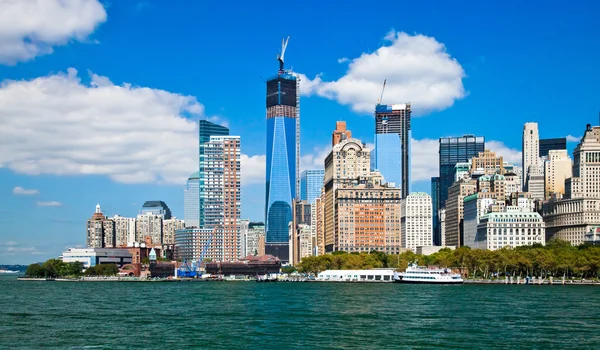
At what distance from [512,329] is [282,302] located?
55.8 m

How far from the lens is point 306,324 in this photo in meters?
98.8

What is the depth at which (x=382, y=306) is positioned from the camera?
421ft

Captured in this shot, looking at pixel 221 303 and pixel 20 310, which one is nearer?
pixel 20 310

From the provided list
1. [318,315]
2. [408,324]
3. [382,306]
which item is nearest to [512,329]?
[408,324]

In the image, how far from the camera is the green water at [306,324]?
81.8 meters

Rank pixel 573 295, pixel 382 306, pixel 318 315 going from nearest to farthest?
1. pixel 318 315
2. pixel 382 306
3. pixel 573 295

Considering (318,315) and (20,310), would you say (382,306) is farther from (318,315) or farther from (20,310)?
(20,310)

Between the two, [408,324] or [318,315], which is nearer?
[408,324]

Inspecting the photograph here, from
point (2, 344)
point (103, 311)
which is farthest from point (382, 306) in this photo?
point (2, 344)

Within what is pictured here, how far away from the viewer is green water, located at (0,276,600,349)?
81812 millimetres

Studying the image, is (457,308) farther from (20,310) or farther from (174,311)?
(20,310)

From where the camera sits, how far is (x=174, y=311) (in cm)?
11981

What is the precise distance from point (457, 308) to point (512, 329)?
1195 inches

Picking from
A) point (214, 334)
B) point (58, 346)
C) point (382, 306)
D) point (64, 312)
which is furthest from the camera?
point (382, 306)
